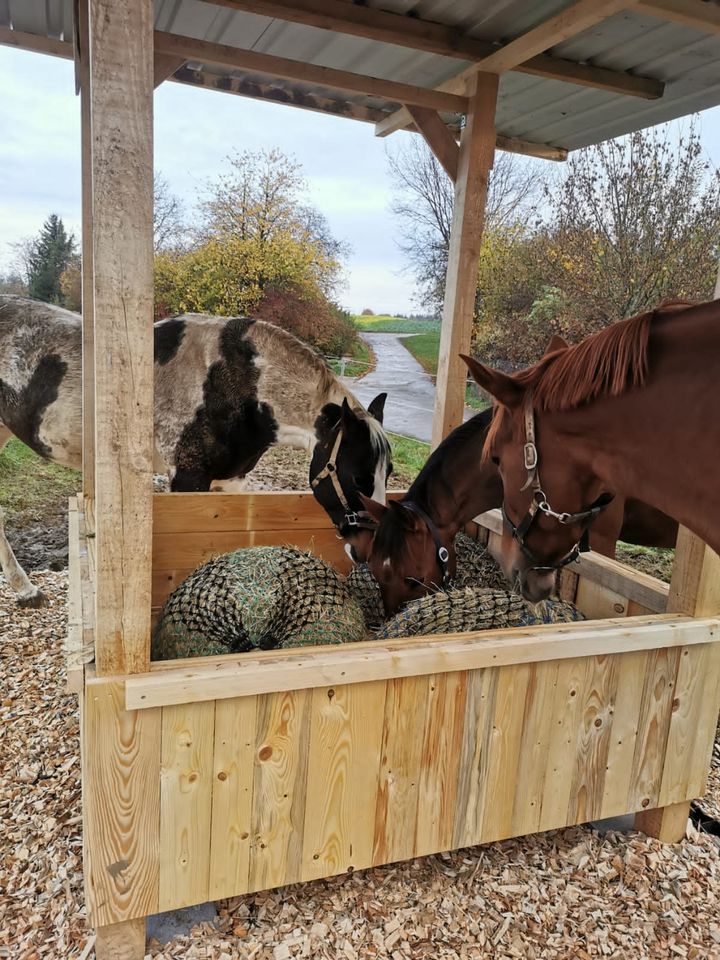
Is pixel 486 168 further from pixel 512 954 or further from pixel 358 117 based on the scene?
pixel 512 954

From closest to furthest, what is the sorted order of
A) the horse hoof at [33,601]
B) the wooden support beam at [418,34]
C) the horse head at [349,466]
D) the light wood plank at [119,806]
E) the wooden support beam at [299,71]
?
the light wood plank at [119,806], the wooden support beam at [418,34], the wooden support beam at [299,71], the horse head at [349,466], the horse hoof at [33,601]

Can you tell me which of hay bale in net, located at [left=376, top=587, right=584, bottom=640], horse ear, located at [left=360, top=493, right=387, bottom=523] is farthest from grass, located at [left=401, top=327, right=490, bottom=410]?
hay bale in net, located at [left=376, top=587, right=584, bottom=640]

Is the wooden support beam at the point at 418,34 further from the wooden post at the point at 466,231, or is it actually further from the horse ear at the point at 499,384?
the horse ear at the point at 499,384

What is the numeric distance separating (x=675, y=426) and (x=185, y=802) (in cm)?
139

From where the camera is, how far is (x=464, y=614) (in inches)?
80.7

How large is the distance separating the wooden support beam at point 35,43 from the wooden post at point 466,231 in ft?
6.40

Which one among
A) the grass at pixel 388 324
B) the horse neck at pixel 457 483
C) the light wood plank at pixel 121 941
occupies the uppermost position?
the grass at pixel 388 324

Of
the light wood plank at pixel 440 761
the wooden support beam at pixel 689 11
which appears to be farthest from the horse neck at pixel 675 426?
the wooden support beam at pixel 689 11

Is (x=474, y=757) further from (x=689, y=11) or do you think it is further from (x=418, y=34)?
(x=418, y=34)

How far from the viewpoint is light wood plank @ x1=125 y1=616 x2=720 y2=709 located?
56.4 inches

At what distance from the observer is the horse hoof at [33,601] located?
3.94m

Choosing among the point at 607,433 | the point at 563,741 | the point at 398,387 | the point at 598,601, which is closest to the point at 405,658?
the point at 563,741

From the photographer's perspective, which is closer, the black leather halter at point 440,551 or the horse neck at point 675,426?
the horse neck at point 675,426

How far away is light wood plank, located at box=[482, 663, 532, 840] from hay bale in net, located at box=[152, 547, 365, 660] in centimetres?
54
